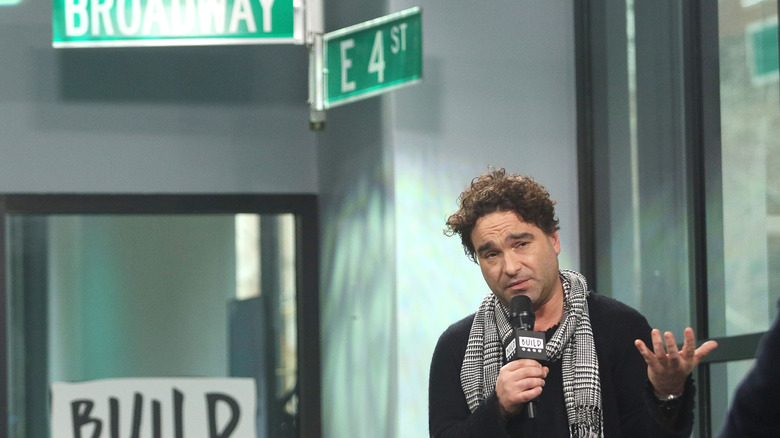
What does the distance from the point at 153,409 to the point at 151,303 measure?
427 millimetres

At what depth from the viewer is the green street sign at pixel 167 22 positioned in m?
3.66

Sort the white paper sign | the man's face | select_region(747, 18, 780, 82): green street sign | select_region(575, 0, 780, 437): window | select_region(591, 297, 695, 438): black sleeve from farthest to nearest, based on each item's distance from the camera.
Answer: the white paper sign
select_region(575, 0, 780, 437): window
select_region(747, 18, 780, 82): green street sign
the man's face
select_region(591, 297, 695, 438): black sleeve

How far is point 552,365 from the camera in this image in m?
2.65

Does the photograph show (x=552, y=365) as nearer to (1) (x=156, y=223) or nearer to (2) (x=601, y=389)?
(2) (x=601, y=389)

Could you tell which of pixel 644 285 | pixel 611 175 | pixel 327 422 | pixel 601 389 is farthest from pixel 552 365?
pixel 327 422

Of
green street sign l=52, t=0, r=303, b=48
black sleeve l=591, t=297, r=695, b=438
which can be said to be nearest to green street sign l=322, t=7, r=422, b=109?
green street sign l=52, t=0, r=303, b=48

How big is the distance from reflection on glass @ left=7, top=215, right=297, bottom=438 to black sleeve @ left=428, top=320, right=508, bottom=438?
7.90 feet

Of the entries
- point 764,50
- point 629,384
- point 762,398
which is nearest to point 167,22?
point 764,50

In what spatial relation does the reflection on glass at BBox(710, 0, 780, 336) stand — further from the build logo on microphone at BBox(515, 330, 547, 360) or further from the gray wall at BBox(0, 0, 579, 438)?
the gray wall at BBox(0, 0, 579, 438)

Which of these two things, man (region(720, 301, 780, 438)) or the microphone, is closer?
man (region(720, 301, 780, 438))

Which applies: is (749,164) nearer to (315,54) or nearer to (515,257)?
(515,257)

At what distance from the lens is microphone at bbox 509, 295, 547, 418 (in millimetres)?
2441

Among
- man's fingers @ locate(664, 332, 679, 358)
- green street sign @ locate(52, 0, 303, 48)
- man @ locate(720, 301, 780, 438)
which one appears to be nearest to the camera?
man @ locate(720, 301, 780, 438)

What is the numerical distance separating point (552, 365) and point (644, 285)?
128 centimetres
